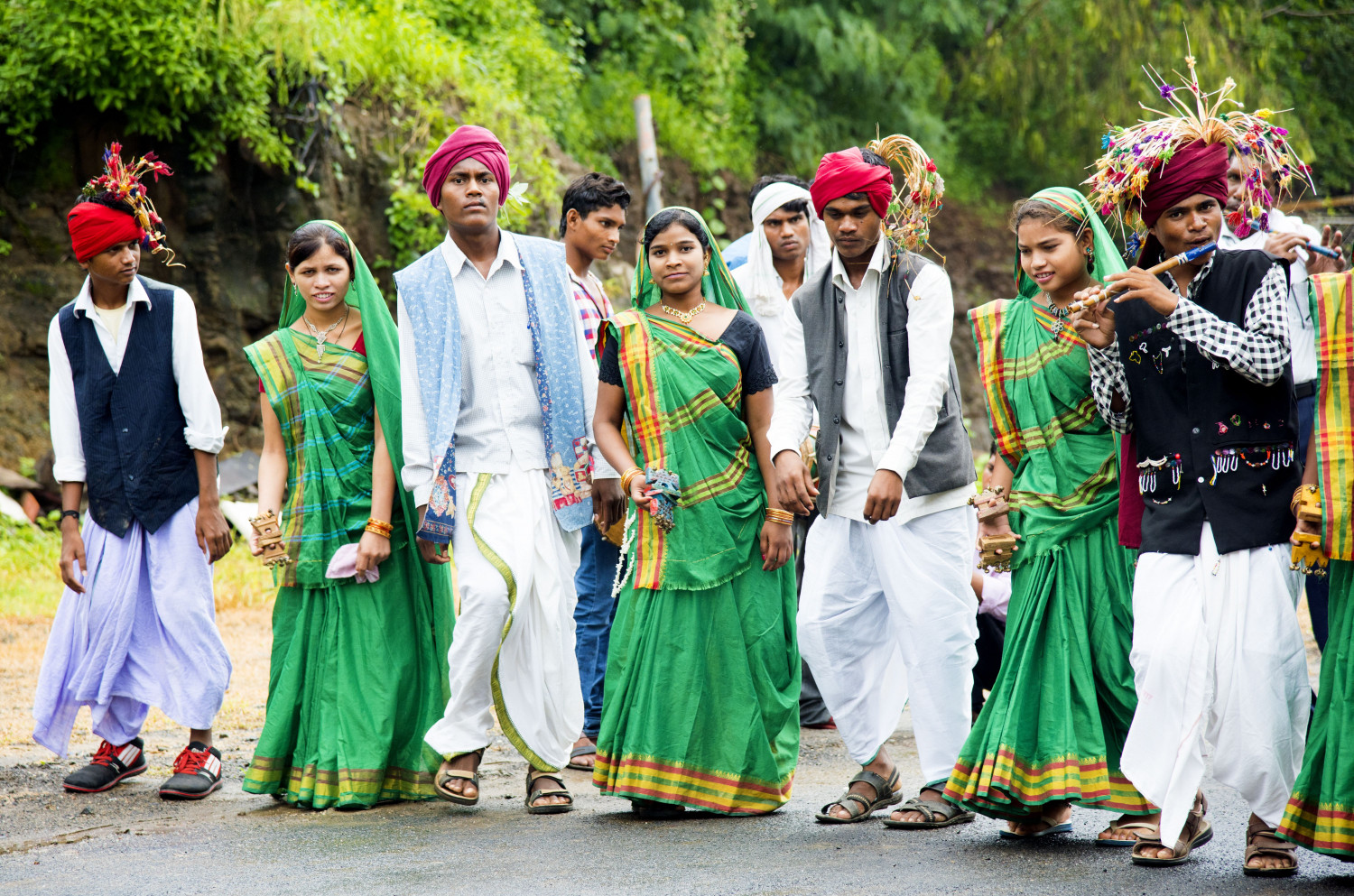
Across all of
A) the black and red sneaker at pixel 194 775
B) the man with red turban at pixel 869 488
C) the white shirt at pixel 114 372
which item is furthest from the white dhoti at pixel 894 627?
the white shirt at pixel 114 372

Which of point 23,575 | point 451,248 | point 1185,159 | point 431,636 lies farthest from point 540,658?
point 23,575

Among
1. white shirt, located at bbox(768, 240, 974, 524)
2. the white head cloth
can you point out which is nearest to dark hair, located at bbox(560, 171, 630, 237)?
the white head cloth

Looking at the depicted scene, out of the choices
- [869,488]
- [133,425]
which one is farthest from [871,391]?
[133,425]

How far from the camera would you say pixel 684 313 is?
203 inches

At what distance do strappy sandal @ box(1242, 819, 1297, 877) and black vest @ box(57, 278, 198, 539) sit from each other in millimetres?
4215

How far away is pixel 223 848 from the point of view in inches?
184

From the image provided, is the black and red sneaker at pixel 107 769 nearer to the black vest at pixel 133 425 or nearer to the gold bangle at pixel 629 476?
the black vest at pixel 133 425

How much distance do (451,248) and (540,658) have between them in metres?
1.60

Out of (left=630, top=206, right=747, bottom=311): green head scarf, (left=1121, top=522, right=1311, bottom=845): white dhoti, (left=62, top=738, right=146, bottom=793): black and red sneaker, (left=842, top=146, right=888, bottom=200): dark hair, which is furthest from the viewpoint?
(left=62, top=738, right=146, bottom=793): black and red sneaker

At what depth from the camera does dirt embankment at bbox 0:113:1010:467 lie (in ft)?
41.8

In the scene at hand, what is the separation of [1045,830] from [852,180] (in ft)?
7.39

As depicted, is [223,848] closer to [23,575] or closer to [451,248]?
[451,248]

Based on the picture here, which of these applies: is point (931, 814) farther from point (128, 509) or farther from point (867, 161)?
point (128, 509)

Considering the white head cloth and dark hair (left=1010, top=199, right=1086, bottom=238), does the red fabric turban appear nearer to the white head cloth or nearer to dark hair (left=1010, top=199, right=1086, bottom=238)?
the white head cloth
